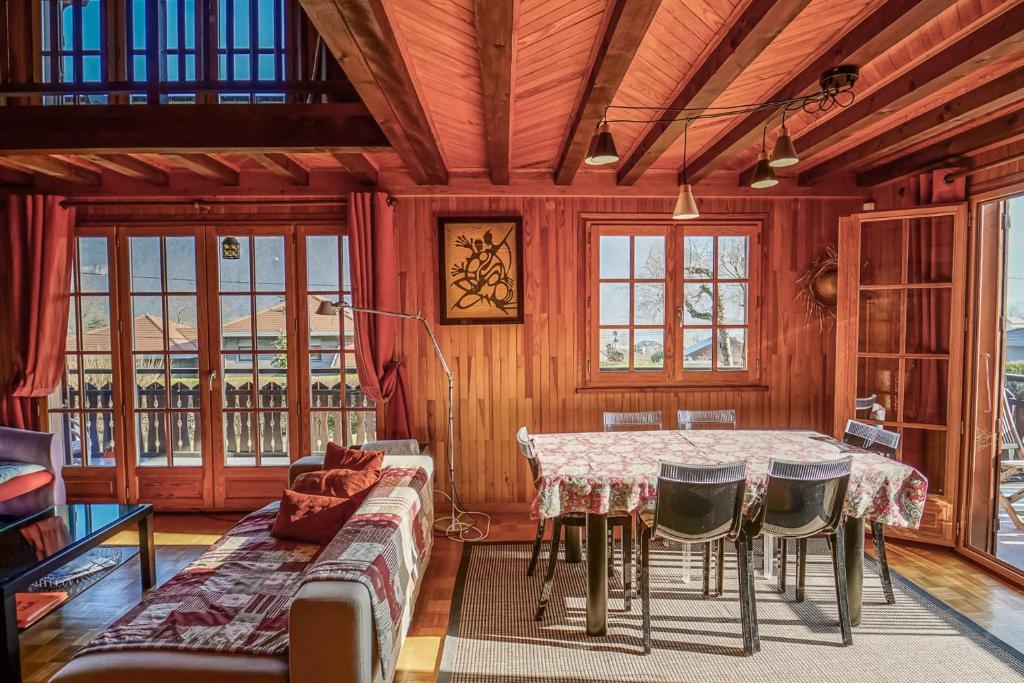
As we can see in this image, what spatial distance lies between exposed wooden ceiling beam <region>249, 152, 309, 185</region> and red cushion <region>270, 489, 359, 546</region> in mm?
1991

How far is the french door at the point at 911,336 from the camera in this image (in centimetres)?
356

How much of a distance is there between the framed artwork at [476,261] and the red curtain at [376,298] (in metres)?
0.40

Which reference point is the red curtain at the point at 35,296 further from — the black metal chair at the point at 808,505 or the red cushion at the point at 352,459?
the black metal chair at the point at 808,505

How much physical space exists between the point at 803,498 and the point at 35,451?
4.89 m

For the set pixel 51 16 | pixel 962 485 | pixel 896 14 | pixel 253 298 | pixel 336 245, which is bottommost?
pixel 962 485

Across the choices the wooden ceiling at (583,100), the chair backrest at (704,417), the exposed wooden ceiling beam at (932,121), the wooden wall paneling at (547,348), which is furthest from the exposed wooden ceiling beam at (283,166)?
the exposed wooden ceiling beam at (932,121)

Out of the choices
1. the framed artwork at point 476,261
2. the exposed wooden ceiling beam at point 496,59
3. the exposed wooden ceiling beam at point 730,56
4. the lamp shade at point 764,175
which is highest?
the exposed wooden ceiling beam at point 730,56

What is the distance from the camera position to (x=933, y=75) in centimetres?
234

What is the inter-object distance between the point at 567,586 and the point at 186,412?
3221 millimetres

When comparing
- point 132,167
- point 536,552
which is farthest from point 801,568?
point 132,167

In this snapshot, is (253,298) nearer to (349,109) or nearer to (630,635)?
(349,109)

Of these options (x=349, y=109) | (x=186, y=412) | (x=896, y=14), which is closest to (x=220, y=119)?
(x=349, y=109)

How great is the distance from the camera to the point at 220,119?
9.66 feet

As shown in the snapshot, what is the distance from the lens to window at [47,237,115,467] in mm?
4238
